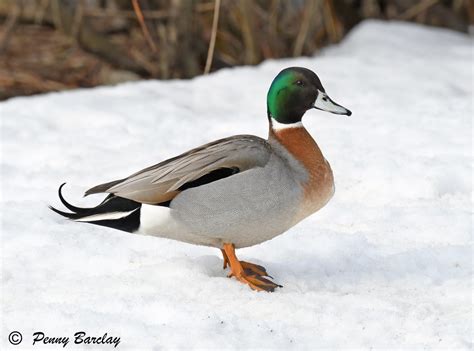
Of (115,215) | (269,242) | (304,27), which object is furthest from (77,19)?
(115,215)

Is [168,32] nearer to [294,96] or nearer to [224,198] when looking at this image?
[294,96]

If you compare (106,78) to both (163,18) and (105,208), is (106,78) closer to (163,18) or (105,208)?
(163,18)

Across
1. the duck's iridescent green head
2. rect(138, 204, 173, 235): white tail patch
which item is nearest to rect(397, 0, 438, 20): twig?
the duck's iridescent green head

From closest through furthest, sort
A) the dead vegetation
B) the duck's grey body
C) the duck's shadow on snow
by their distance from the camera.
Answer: the duck's grey body
the duck's shadow on snow
the dead vegetation

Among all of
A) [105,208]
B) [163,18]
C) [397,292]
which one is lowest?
[163,18]

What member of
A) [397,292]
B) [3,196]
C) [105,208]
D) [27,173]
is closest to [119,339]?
[105,208]

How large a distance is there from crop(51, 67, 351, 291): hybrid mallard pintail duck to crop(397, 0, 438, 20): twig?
16.2ft

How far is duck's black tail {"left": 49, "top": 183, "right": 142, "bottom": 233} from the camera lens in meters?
4.05

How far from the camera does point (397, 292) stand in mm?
4262

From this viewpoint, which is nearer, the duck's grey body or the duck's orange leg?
the duck's grey body

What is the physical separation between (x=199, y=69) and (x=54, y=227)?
3.69 metres

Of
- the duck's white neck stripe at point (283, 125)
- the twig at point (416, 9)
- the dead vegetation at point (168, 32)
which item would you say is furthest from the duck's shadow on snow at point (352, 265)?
the twig at point (416, 9)

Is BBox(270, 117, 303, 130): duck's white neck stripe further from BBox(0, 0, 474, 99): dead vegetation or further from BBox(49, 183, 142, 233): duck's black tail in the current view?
BBox(0, 0, 474, 99): dead vegetation

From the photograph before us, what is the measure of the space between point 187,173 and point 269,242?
0.91m
